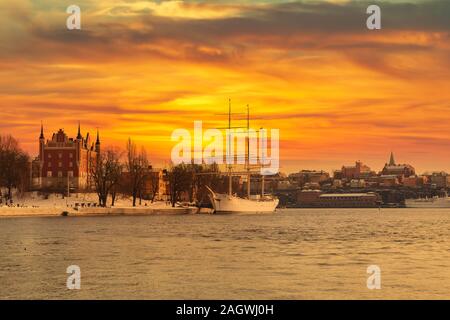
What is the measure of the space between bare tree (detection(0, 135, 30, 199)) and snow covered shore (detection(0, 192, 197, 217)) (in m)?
3.26

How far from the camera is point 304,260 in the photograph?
45.7 m

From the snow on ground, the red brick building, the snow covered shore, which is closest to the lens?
the snow on ground

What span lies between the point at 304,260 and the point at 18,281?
17.6 m

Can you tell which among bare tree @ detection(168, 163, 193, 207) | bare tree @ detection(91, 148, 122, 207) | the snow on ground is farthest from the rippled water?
bare tree @ detection(168, 163, 193, 207)

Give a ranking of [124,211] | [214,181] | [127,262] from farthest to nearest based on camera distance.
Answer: [214,181] → [124,211] → [127,262]

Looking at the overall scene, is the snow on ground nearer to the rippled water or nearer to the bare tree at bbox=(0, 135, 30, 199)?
the bare tree at bbox=(0, 135, 30, 199)

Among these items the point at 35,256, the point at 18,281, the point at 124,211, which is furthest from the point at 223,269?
the point at 124,211

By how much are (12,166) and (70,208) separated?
19301 millimetres

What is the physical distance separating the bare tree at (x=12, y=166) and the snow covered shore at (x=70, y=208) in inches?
128

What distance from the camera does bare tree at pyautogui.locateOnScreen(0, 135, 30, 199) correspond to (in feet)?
452

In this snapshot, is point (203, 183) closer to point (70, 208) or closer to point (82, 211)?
point (82, 211)

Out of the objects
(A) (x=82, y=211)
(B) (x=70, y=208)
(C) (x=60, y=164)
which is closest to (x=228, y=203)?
(C) (x=60, y=164)
